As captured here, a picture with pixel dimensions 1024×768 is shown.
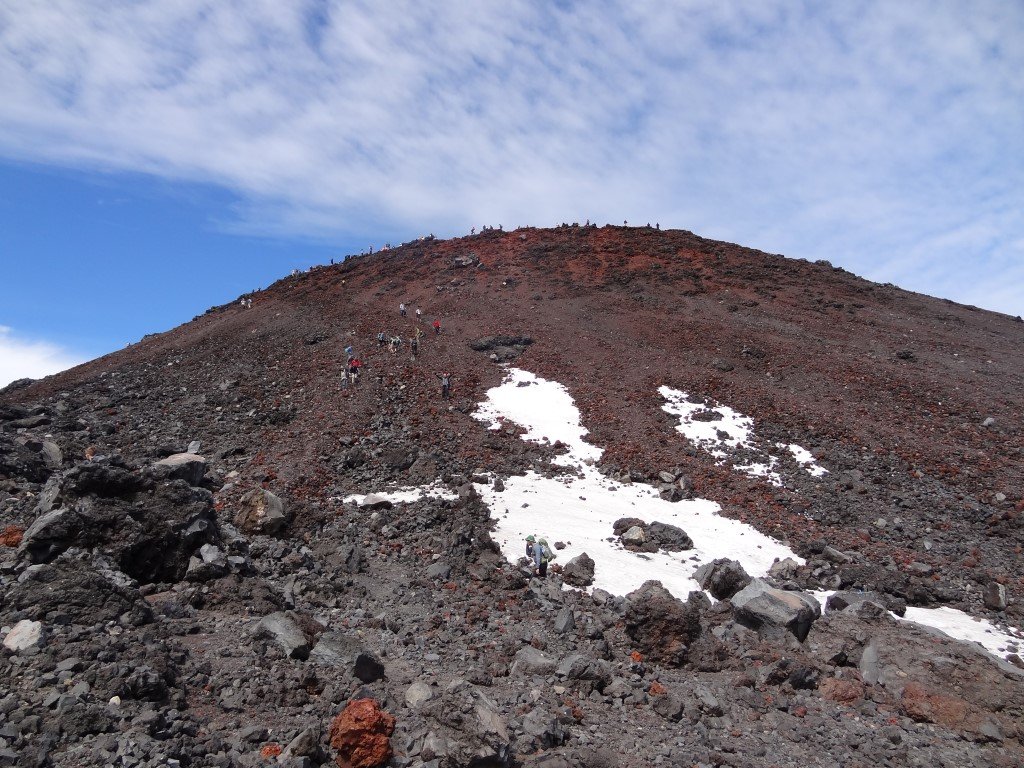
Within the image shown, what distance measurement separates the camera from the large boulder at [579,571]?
39.1ft

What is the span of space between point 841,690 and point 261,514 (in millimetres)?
11450

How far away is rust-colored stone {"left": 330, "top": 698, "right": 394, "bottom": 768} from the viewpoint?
19.6 ft

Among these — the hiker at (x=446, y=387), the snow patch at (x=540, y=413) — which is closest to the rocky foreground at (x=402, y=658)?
the snow patch at (x=540, y=413)

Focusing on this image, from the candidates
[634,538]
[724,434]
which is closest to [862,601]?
[634,538]

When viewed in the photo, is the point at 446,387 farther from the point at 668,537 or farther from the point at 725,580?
the point at 725,580

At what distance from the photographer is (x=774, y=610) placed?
10125 mm

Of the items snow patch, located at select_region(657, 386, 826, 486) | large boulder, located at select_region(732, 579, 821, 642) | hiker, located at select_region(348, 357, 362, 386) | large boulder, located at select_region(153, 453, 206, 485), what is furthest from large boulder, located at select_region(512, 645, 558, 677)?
hiker, located at select_region(348, 357, 362, 386)

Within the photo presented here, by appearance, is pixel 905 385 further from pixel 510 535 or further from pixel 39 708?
pixel 39 708

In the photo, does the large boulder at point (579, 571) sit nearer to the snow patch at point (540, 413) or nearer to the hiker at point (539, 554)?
the hiker at point (539, 554)

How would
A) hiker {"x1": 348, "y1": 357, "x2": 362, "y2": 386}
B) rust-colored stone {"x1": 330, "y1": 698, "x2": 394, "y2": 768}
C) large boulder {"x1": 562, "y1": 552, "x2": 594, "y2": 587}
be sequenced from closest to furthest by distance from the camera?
rust-colored stone {"x1": 330, "y1": 698, "x2": 394, "y2": 768} → large boulder {"x1": 562, "y1": 552, "x2": 594, "y2": 587} → hiker {"x1": 348, "y1": 357, "x2": 362, "y2": 386}

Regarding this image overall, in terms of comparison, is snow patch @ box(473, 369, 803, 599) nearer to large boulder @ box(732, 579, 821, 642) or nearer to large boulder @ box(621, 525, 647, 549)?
large boulder @ box(621, 525, 647, 549)

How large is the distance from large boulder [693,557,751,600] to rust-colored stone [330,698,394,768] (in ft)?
26.2

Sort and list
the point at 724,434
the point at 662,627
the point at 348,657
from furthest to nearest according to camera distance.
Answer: the point at 724,434
the point at 662,627
the point at 348,657

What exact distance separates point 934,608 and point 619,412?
11101 mm
